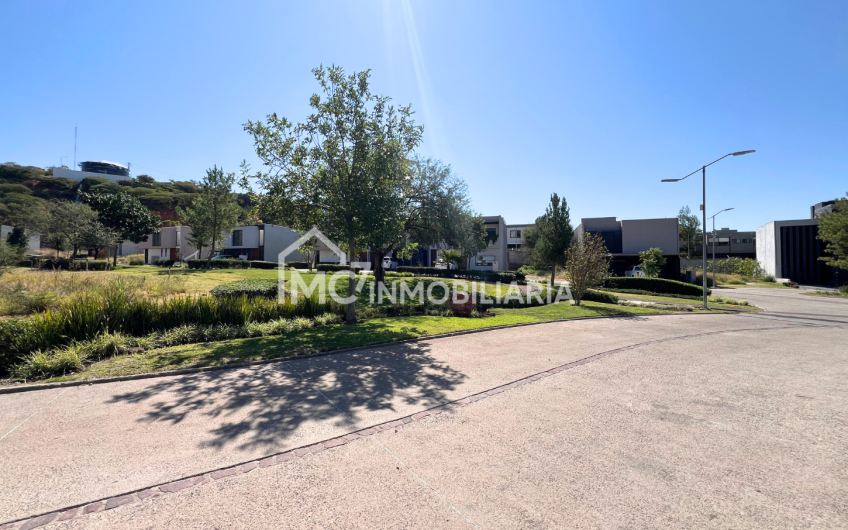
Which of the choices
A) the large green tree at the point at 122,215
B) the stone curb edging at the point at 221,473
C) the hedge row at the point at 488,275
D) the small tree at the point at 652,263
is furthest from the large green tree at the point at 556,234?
the large green tree at the point at 122,215

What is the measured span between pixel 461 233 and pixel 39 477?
61.2ft

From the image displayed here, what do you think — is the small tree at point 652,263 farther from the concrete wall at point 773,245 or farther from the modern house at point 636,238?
the concrete wall at point 773,245

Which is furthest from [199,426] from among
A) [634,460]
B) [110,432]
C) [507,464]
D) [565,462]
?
[634,460]

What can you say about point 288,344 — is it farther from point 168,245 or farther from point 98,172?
point 98,172

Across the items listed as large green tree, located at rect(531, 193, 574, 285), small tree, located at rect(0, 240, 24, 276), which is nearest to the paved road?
small tree, located at rect(0, 240, 24, 276)

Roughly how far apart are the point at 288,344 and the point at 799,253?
5893 centimetres

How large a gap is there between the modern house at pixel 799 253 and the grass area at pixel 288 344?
49.5 metres

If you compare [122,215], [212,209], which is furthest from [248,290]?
[122,215]

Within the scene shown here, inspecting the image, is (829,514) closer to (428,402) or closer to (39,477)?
(428,402)

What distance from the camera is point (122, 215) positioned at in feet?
115

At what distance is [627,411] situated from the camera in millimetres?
4820

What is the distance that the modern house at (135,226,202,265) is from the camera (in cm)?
4909

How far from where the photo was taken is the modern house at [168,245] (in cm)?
4909

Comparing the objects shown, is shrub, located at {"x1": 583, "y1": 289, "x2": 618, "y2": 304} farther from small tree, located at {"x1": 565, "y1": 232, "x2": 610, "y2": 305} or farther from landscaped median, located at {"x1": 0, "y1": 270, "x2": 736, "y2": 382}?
landscaped median, located at {"x1": 0, "y1": 270, "x2": 736, "y2": 382}
